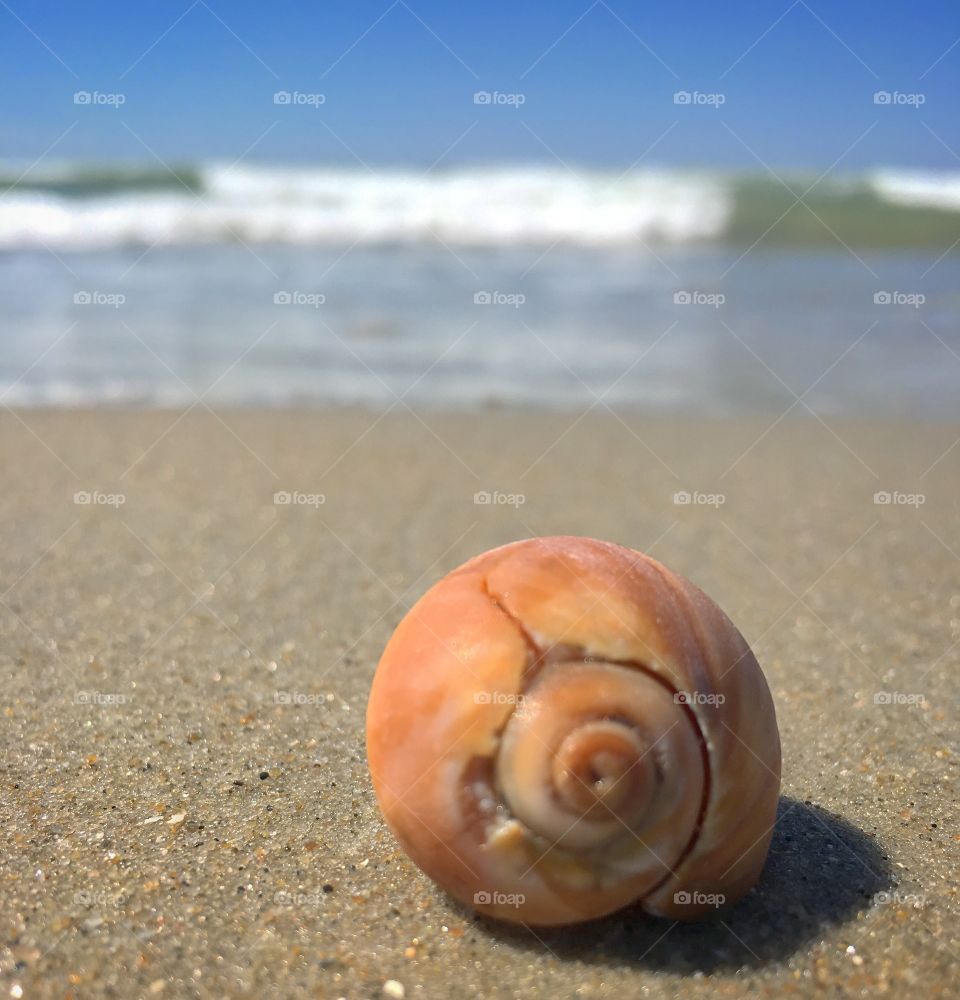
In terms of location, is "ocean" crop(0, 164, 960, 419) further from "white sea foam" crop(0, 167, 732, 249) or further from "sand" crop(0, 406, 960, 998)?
"sand" crop(0, 406, 960, 998)

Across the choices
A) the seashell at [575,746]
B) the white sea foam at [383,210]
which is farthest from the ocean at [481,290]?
the seashell at [575,746]

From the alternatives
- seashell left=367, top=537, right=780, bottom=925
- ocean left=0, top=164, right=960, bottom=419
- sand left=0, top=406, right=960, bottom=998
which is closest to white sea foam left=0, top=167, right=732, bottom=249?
ocean left=0, top=164, right=960, bottom=419

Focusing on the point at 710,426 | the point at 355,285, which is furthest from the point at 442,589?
the point at 355,285

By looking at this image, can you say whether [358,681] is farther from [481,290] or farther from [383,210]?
[383,210]

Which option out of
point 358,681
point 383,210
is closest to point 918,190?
point 383,210

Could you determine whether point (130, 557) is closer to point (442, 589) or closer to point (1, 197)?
point (442, 589)
